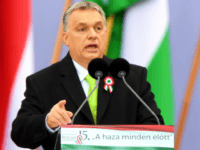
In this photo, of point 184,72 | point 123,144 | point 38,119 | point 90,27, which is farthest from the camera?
point 184,72

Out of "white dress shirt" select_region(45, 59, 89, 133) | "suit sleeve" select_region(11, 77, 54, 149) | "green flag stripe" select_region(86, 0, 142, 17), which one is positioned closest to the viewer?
"suit sleeve" select_region(11, 77, 54, 149)

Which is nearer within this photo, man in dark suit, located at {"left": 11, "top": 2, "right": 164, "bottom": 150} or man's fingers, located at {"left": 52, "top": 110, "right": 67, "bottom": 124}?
man's fingers, located at {"left": 52, "top": 110, "right": 67, "bottom": 124}

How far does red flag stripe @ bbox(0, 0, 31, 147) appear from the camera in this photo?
2488mm

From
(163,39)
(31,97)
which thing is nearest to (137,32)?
(163,39)

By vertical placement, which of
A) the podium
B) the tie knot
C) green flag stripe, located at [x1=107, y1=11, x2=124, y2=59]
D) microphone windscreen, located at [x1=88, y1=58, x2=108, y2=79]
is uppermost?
green flag stripe, located at [x1=107, y1=11, x2=124, y2=59]

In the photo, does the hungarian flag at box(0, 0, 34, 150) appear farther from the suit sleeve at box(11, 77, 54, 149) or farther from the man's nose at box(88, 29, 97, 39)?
the man's nose at box(88, 29, 97, 39)

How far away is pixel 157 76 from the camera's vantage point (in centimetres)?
248

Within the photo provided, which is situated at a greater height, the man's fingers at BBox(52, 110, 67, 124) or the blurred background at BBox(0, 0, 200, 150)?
the blurred background at BBox(0, 0, 200, 150)

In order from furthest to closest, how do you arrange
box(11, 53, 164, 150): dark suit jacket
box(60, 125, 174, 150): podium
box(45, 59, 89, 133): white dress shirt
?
box(45, 59, 89, 133): white dress shirt, box(11, 53, 164, 150): dark suit jacket, box(60, 125, 174, 150): podium

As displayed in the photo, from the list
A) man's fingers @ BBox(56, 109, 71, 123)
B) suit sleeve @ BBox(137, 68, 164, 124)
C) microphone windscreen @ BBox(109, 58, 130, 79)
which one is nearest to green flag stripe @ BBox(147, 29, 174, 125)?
suit sleeve @ BBox(137, 68, 164, 124)

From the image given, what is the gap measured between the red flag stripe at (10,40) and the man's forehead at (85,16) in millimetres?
917

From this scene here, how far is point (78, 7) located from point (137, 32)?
2.96ft

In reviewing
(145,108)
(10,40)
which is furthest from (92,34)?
(10,40)

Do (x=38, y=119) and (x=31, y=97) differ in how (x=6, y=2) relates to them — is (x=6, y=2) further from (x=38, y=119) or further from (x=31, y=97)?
(x=38, y=119)
